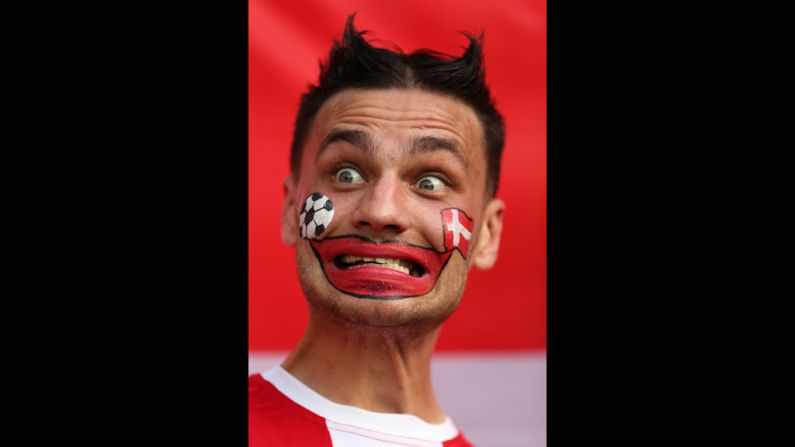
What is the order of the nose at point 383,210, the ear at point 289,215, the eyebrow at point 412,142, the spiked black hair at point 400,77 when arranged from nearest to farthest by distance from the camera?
1. the nose at point 383,210
2. the eyebrow at point 412,142
3. the spiked black hair at point 400,77
4. the ear at point 289,215

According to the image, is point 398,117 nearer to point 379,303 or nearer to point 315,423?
point 379,303

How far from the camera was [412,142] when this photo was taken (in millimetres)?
3078

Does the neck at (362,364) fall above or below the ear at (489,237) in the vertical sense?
below

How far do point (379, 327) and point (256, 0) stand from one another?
146cm

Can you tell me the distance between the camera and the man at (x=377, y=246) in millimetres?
3006

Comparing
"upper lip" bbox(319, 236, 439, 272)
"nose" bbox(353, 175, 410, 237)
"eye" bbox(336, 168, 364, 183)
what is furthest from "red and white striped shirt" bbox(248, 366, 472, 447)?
"eye" bbox(336, 168, 364, 183)

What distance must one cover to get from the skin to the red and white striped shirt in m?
0.05

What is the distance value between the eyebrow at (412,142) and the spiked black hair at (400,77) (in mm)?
215

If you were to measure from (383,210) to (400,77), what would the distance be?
58 centimetres

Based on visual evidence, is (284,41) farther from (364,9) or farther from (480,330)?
(480,330)

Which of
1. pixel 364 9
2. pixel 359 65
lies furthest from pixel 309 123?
pixel 364 9

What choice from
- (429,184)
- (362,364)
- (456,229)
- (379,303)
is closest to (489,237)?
(456,229)

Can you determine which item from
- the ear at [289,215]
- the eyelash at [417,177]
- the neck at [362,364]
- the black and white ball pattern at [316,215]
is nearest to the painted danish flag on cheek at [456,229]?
the eyelash at [417,177]

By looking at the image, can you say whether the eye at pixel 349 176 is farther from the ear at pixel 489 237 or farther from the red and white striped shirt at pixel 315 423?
the red and white striped shirt at pixel 315 423
